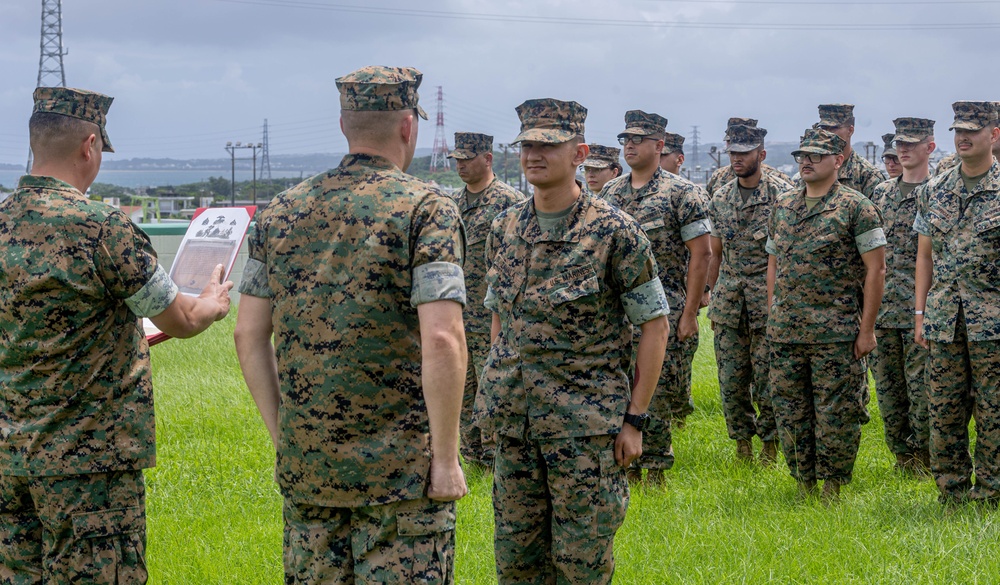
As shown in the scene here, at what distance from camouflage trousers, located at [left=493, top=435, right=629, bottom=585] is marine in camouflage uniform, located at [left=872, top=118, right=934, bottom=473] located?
3.73m

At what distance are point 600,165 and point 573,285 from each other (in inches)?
182

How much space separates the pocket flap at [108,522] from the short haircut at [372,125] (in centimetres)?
162

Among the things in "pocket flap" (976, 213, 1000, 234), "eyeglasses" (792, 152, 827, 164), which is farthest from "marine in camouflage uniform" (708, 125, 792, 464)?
"pocket flap" (976, 213, 1000, 234)

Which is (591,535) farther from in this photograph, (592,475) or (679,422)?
(679,422)

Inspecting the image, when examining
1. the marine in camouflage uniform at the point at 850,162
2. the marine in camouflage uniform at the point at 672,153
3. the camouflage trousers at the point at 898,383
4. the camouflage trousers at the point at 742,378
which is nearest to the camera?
the camouflage trousers at the point at 898,383

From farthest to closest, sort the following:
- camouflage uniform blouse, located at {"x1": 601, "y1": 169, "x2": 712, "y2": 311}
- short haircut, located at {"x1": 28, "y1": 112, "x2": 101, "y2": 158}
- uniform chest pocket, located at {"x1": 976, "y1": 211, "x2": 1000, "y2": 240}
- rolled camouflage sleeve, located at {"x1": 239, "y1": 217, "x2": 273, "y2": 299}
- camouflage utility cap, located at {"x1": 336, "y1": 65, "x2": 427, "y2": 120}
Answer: camouflage uniform blouse, located at {"x1": 601, "y1": 169, "x2": 712, "y2": 311} < uniform chest pocket, located at {"x1": 976, "y1": 211, "x2": 1000, "y2": 240} < short haircut, located at {"x1": 28, "y1": 112, "x2": 101, "y2": 158} < rolled camouflage sleeve, located at {"x1": 239, "y1": 217, "x2": 273, "y2": 299} < camouflage utility cap, located at {"x1": 336, "y1": 65, "x2": 427, "y2": 120}

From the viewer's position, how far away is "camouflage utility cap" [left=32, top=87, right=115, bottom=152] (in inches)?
143

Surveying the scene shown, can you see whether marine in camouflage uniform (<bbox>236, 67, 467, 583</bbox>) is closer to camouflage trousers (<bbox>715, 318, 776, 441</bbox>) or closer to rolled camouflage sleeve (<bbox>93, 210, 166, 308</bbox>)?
rolled camouflage sleeve (<bbox>93, 210, 166, 308</bbox>)

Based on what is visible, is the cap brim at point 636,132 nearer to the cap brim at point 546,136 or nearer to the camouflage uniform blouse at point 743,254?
the camouflage uniform blouse at point 743,254

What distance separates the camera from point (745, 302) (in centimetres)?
707

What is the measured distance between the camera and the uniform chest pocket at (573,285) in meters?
3.75

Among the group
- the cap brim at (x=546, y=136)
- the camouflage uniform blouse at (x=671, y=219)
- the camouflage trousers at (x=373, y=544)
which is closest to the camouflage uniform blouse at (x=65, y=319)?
the camouflage trousers at (x=373, y=544)

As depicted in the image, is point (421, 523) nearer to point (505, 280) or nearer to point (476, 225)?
point (505, 280)

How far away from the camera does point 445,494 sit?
297 cm
